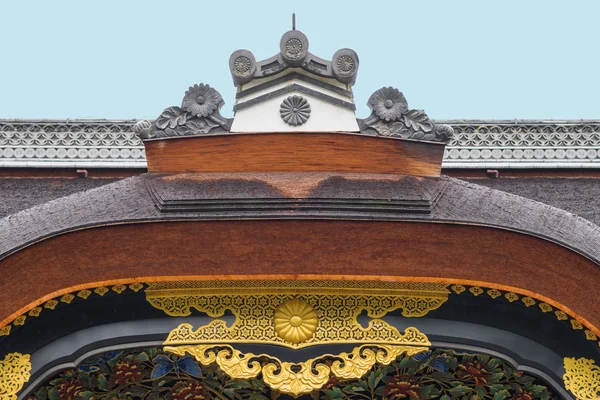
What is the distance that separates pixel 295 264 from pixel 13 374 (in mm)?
1507

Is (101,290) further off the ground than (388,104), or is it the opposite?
(388,104)

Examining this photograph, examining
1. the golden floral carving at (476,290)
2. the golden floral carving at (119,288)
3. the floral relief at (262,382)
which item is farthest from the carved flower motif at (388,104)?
the golden floral carving at (119,288)

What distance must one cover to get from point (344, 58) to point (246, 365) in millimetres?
1635

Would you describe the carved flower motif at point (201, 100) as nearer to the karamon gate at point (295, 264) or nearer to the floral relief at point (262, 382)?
the karamon gate at point (295, 264)

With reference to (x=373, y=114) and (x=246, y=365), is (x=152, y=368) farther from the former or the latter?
(x=373, y=114)

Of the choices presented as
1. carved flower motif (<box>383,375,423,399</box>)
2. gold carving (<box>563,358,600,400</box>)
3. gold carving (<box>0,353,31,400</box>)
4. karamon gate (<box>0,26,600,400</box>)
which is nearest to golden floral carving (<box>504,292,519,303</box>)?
karamon gate (<box>0,26,600,400</box>)

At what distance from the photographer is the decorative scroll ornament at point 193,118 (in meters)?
6.23

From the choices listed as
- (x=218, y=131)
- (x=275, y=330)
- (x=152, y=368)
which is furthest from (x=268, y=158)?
(x=152, y=368)

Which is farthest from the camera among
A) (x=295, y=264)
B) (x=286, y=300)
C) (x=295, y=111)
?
(x=295, y=111)

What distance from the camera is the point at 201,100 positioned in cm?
625

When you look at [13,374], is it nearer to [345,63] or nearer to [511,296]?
[345,63]

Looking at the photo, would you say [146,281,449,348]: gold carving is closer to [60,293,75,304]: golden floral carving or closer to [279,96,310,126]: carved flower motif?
[60,293,75,304]: golden floral carving

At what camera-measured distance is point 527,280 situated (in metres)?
5.92

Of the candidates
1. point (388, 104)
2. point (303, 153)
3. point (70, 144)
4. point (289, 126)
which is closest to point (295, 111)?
point (289, 126)
